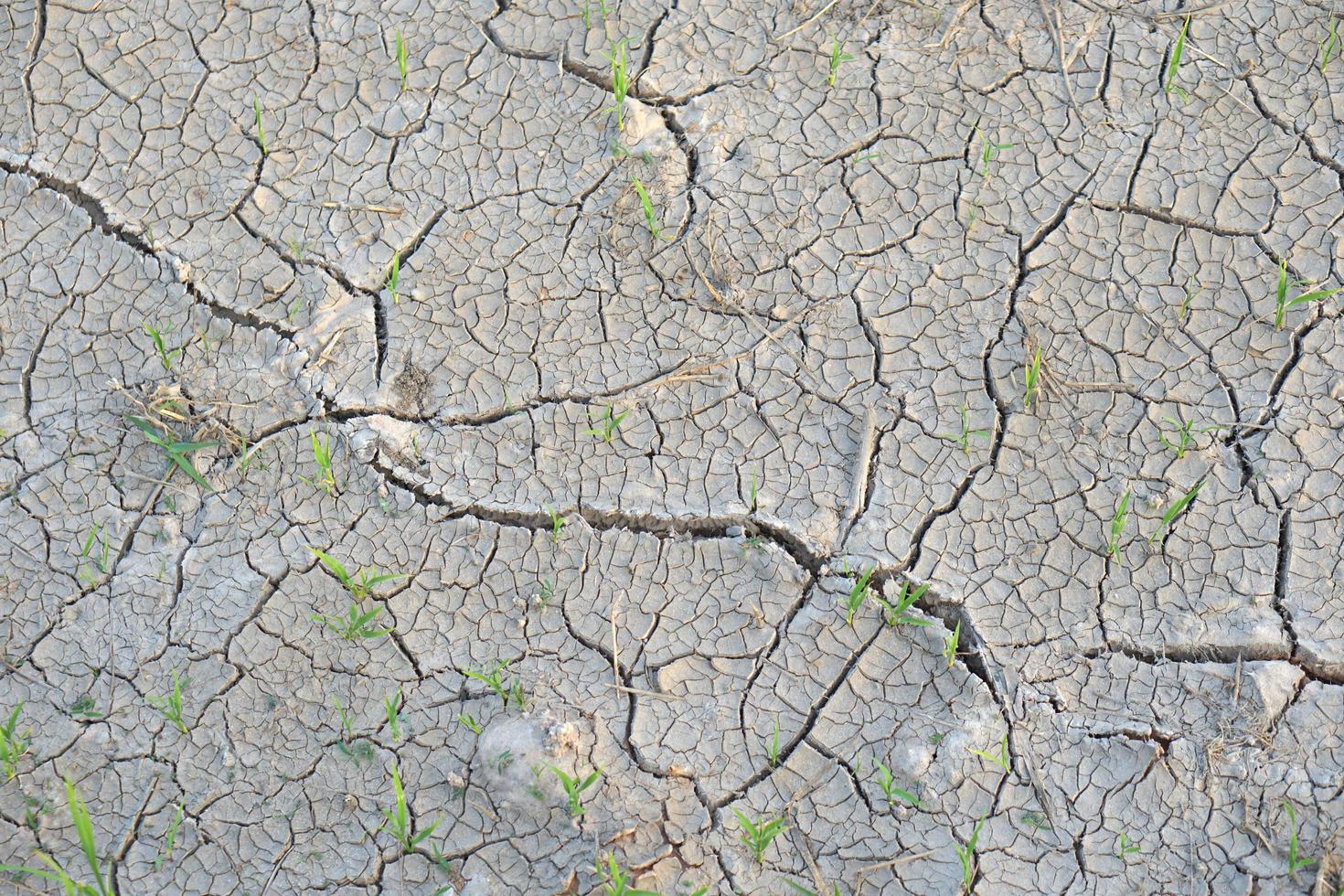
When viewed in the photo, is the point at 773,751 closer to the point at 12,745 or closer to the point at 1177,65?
the point at 12,745

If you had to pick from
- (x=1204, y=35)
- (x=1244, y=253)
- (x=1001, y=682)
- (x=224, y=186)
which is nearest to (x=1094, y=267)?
(x=1244, y=253)

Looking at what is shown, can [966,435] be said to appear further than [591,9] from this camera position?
No

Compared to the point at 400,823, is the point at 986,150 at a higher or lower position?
higher

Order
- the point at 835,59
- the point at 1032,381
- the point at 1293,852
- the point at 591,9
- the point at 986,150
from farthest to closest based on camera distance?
the point at 591,9 < the point at 835,59 < the point at 986,150 < the point at 1032,381 < the point at 1293,852

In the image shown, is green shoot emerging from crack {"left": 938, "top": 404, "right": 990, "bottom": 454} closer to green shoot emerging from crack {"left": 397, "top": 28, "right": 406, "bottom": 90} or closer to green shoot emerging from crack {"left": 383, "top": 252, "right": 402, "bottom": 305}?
green shoot emerging from crack {"left": 383, "top": 252, "right": 402, "bottom": 305}

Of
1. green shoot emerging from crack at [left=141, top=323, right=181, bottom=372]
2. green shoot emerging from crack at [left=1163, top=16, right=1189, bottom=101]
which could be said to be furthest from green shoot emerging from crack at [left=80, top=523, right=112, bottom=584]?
green shoot emerging from crack at [left=1163, top=16, right=1189, bottom=101]

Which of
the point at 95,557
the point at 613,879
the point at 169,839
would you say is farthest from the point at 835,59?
the point at 169,839
